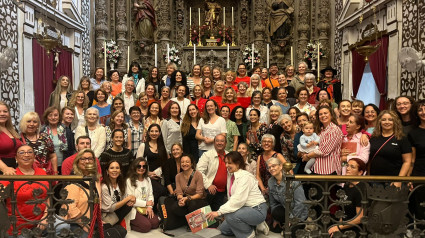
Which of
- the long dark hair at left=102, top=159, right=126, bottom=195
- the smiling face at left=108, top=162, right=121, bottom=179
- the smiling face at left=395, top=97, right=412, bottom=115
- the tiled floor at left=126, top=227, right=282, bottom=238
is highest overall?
the smiling face at left=395, top=97, right=412, bottom=115

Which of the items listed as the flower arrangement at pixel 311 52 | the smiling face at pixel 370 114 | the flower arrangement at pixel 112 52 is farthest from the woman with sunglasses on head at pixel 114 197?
the flower arrangement at pixel 311 52

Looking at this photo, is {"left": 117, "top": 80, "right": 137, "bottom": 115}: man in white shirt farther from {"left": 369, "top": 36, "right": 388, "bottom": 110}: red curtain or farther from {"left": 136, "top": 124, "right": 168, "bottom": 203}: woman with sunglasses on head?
{"left": 369, "top": 36, "right": 388, "bottom": 110}: red curtain

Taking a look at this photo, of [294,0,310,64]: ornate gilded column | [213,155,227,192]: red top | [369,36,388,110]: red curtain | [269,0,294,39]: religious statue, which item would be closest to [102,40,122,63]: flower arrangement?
[269,0,294,39]: religious statue

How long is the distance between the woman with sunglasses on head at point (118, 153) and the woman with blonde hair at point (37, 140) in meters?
0.67

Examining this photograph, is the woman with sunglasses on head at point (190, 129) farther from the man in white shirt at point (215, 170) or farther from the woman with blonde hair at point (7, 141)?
the woman with blonde hair at point (7, 141)

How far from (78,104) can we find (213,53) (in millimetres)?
7512

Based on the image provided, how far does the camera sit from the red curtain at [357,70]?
10.3 metres

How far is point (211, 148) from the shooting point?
6.25m

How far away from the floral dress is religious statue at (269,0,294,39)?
7.77m

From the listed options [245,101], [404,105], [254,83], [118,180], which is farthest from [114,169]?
[254,83]

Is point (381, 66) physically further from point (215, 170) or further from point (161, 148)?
point (161, 148)

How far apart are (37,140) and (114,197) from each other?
3.80 feet

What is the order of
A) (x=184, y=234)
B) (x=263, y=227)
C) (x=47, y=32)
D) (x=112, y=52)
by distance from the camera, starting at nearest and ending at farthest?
(x=263, y=227) < (x=184, y=234) < (x=47, y=32) < (x=112, y=52)

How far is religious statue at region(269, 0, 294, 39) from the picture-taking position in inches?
514
